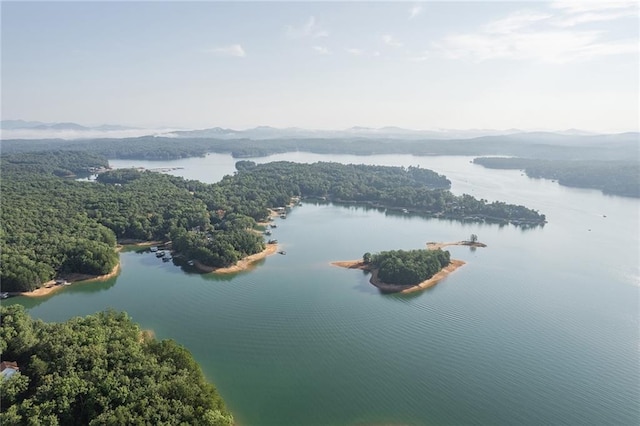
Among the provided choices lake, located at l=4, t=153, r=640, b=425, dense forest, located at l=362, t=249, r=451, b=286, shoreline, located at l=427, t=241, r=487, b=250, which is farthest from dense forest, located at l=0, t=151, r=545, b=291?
shoreline, located at l=427, t=241, r=487, b=250

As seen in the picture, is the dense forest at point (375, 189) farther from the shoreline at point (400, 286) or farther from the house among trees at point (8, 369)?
the house among trees at point (8, 369)

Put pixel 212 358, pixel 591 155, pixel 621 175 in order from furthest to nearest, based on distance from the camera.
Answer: pixel 591 155 → pixel 621 175 → pixel 212 358

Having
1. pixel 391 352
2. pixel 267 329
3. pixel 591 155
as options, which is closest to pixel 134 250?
pixel 267 329

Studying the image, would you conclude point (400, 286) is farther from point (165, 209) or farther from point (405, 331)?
point (165, 209)

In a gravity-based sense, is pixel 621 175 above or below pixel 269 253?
above

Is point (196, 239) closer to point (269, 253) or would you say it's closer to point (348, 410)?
point (269, 253)
